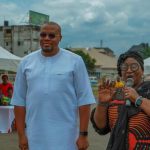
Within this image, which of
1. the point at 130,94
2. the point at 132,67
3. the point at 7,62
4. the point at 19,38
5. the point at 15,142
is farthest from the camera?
the point at 19,38

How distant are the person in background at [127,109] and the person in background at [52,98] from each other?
54cm

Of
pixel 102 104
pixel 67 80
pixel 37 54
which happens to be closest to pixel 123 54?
pixel 102 104

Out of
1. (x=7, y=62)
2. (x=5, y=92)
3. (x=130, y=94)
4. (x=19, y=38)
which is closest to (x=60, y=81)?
(x=130, y=94)

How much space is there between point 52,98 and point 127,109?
0.93 metres

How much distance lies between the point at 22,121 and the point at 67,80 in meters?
0.59

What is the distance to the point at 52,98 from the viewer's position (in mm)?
4230

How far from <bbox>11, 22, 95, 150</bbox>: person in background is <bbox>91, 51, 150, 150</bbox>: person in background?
537 mm

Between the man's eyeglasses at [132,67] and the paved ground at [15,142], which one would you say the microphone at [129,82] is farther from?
the paved ground at [15,142]

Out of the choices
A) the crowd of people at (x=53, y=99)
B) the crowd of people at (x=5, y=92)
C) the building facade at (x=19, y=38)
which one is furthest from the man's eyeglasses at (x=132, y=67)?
the building facade at (x=19, y=38)

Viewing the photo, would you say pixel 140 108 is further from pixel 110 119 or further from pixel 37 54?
pixel 37 54

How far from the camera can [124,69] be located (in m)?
3.65

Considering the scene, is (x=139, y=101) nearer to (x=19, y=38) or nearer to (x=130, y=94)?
(x=130, y=94)

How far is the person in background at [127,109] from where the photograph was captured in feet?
11.2

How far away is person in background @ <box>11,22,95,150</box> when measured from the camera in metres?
4.25
